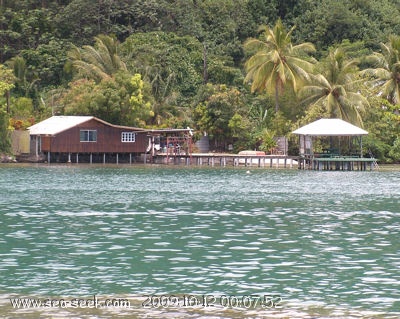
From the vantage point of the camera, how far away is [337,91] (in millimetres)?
74062

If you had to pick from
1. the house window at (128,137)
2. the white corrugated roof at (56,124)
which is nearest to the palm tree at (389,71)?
the house window at (128,137)

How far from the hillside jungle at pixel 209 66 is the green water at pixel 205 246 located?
25611 mm

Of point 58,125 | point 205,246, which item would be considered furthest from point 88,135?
point 205,246

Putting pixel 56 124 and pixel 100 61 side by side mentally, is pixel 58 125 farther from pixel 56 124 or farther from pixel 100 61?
pixel 100 61

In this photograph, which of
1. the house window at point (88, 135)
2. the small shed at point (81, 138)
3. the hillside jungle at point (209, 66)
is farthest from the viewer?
the hillside jungle at point (209, 66)

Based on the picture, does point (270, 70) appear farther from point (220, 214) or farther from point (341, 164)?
point (220, 214)

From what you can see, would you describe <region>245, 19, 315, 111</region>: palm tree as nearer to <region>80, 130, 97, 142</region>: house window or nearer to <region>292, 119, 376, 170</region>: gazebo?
<region>292, 119, 376, 170</region>: gazebo

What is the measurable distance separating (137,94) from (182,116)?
6.28 m

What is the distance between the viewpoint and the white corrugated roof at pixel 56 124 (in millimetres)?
72938

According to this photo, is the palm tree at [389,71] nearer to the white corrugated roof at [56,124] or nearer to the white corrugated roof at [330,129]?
the white corrugated roof at [330,129]

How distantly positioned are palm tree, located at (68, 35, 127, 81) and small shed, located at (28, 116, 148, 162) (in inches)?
226

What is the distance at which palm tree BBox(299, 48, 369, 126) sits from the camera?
7344 cm

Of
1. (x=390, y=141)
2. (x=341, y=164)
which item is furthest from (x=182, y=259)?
(x=390, y=141)

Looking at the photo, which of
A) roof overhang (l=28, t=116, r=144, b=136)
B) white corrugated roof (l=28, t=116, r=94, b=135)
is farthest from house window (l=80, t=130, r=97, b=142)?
white corrugated roof (l=28, t=116, r=94, b=135)
